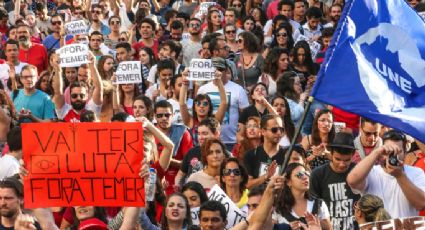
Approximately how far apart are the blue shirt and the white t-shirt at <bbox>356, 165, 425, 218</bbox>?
555cm

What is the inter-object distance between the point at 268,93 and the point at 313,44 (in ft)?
5.05

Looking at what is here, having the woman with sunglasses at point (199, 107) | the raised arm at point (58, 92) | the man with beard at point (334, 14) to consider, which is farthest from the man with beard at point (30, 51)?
the woman with sunglasses at point (199, 107)

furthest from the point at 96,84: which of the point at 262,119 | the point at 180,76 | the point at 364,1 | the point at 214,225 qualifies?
the point at 364,1

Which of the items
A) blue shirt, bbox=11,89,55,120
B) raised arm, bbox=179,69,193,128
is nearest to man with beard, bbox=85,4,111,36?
blue shirt, bbox=11,89,55,120

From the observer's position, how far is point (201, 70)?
53.0ft

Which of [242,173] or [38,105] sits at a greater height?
[38,105]

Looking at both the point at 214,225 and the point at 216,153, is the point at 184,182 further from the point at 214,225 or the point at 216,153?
the point at 214,225

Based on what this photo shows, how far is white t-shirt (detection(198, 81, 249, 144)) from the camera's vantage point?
1600cm

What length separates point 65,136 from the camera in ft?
39.9

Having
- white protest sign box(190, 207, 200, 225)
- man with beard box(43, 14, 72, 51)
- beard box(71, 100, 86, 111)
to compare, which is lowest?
white protest sign box(190, 207, 200, 225)

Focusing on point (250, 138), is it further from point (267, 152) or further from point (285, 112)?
point (267, 152)

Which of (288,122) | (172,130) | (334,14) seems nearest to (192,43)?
(334,14)

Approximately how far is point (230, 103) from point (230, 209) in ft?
12.2

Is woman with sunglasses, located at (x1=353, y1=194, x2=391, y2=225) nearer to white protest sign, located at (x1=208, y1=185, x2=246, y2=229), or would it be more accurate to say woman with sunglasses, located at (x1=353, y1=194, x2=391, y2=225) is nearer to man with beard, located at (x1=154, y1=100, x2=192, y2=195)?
white protest sign, located at (x1=208, y1=185, x2=246, y2=229)
